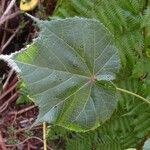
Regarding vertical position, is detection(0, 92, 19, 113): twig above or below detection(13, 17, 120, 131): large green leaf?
below

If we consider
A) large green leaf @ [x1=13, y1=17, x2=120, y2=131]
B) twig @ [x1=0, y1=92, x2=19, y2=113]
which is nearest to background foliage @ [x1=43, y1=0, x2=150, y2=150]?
large green leaf @ [x1=13, y1=17, x2=120, y2=131]

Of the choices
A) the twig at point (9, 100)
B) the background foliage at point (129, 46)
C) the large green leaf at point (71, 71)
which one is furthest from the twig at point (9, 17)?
the large green leaf at point (71, 71)

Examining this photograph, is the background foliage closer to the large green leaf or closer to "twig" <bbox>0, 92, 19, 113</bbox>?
the large green leaf

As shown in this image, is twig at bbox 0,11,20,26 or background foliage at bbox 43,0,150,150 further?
twig at bbox 0,11,20,26

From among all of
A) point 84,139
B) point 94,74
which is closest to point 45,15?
point 84,139

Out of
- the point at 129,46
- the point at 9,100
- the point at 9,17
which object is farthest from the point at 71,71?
the point at 9,17

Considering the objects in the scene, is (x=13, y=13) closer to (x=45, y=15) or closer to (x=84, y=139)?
(x=45, y=15)

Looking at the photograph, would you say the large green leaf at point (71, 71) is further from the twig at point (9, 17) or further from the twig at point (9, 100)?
the twig at point (9, 17)

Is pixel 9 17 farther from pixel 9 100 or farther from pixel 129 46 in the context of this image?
pixel 129 46
